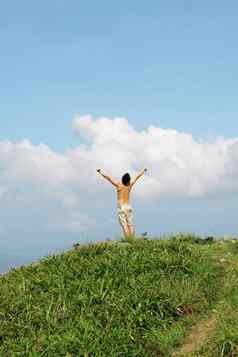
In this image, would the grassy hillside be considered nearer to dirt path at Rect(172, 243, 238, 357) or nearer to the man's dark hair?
dirt path at Rect(172, 243, 238, 357)

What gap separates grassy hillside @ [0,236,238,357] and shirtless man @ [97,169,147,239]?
4.35 meters

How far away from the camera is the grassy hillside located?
13.3 metres

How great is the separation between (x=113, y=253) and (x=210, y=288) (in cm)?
338

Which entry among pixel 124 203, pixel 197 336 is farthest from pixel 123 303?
pixel 124 203

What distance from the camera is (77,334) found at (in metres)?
13.6

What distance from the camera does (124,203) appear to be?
23.6 meters

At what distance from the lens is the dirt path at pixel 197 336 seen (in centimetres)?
1302

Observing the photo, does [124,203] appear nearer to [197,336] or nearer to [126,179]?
[126,179]

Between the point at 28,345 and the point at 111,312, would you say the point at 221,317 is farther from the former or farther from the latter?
the point at 28,345

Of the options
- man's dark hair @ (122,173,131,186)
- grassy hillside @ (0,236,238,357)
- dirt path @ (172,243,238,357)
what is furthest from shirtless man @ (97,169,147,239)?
dirt path @ (172,243,238,357)

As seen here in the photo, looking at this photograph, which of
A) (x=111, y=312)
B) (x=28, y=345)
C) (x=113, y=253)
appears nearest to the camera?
(x=28, y=345)

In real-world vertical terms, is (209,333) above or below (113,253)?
below

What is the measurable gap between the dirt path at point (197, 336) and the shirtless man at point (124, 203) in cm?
932

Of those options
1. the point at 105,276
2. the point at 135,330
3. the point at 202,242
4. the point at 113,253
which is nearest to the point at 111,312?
the point at 135,330
